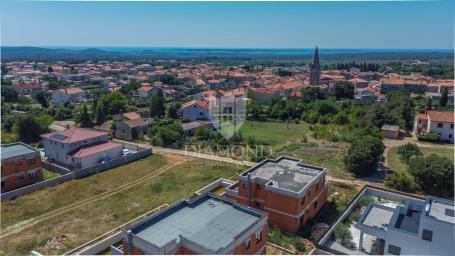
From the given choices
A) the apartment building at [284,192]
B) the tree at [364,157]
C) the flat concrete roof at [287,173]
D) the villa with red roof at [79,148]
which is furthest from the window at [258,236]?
the villa with red roof at [79,148]

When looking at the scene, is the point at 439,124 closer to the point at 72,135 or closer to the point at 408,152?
the point at 408,152

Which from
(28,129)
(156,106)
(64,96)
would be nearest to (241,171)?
(28,129)

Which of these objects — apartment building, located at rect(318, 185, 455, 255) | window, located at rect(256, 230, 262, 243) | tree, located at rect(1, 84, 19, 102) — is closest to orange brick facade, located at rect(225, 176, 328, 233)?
apartment building, located at rect(318, 185, 455, 255)

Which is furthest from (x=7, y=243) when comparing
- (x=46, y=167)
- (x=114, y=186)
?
(x=46, y=167)

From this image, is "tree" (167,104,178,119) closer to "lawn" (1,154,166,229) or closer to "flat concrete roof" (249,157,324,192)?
"lawn" (1,154,166,229)

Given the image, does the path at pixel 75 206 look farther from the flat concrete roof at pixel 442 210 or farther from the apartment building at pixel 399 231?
the flat concrete roof at pixel 442 210

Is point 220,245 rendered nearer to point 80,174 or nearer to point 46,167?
point 80,174

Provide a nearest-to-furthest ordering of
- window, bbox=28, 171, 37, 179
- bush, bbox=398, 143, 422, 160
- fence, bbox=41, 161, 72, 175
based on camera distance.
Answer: window, bbox=28, 171, 37, 179 → fence, bbox=41, 161, 72, 175 → bush, bbox=398, 143, 422, 160
